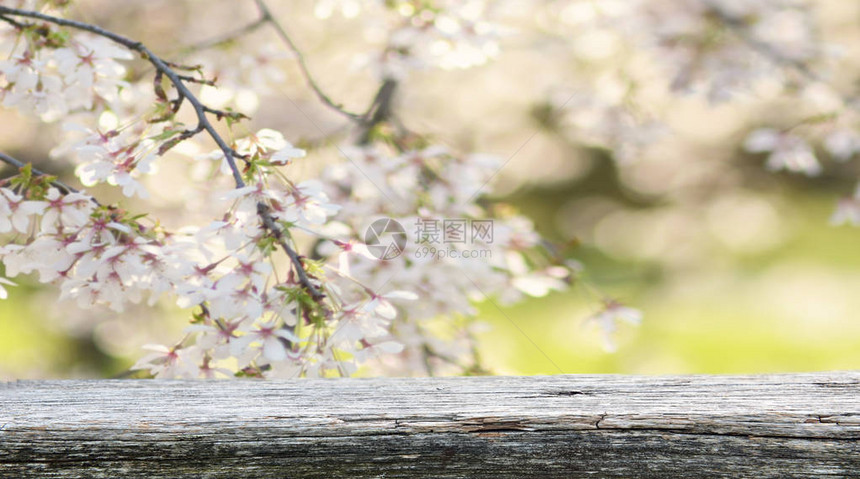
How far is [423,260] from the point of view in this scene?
3.77 feet

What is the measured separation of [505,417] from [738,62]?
1939 millimetres

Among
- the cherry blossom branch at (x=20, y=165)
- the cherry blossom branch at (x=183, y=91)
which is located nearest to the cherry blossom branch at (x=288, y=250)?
the cherry blossom branch at (x=183, y=91)

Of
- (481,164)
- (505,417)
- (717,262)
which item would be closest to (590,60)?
(717,262)

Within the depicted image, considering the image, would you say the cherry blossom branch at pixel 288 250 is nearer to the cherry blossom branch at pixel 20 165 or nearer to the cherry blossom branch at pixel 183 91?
the cherry blossom branch at pixel 183 91

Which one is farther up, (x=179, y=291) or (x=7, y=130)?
(x=7, y=130)

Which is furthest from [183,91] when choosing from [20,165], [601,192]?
[601,192]

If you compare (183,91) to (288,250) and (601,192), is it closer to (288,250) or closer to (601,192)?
(288,250)

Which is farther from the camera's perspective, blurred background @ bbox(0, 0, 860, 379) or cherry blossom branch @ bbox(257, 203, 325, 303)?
blurred background @ bbox(0, 0, 860, 379)

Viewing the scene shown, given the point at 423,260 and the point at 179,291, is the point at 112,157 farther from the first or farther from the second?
the point at 423,260

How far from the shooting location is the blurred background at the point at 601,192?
251cm

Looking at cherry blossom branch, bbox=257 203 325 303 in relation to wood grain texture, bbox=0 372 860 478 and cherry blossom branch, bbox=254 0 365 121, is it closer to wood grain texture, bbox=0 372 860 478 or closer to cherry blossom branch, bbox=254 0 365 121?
wood grain texture, bbox=0 372 860 478

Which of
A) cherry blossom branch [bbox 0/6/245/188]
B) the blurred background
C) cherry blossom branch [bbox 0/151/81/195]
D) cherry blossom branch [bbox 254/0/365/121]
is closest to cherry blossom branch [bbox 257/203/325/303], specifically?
cherry blossom branch [bbox 0/6/245/188]

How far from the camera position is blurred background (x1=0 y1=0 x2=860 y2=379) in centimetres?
251

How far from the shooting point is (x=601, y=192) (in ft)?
15.3
